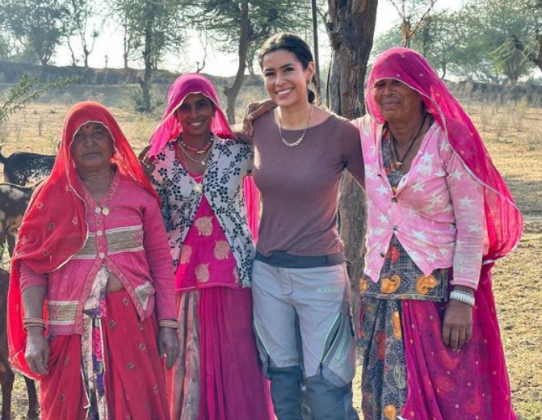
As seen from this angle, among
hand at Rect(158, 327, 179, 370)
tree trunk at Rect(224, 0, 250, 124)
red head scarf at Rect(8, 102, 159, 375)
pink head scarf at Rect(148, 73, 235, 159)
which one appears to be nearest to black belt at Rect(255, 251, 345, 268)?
hand at Rect(158, 327, 179, 370)

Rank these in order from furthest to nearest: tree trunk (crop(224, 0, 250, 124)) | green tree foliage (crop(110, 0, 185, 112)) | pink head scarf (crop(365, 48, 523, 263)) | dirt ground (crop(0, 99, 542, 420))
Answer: green tree foliage (crop(110, 0, 185, 112))
tree trunk (crop(224, 0, 250, 124))
dirt ground (crop(0, 99, 542, 420))
pink head scarf (crop(365, 48, 523, 263))

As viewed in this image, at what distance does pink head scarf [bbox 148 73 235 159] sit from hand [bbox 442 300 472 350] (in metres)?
1.24

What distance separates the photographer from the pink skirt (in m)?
3.09

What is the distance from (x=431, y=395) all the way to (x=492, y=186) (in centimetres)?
80

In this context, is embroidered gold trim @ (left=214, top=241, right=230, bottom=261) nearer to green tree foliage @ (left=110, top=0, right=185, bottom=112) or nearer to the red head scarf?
the red head scarf

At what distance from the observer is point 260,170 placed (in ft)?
9.74

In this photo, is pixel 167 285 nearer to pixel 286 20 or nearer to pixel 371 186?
pixel 371 186

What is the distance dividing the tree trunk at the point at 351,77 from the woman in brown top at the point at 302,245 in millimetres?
1171

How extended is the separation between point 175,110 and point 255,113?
0.35 m

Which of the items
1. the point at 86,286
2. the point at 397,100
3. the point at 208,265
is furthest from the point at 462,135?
the point at 86,286

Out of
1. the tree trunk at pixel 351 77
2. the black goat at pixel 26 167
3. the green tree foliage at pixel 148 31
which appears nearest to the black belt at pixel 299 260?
the tree trunk at pixel 351 77

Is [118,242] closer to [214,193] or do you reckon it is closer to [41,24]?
[214,193]

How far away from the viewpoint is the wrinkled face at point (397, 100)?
2639 mm

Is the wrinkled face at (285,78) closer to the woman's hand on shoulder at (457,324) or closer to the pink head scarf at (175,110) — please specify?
the pink head scarf at (175,110)
